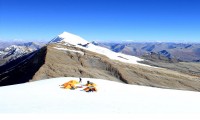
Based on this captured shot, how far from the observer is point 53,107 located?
20312 millimetres

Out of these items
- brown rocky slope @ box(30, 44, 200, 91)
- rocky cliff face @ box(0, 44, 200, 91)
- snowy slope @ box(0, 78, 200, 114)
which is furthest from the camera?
brown rocky slope @ box(30, 44, 200, 91)

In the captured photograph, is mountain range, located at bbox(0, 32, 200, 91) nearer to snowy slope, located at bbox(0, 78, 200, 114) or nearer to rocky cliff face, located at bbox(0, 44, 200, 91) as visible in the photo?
rocky cliff face, located at bbox(0, 44, 200, 91)

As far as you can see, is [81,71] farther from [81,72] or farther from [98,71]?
[98,71]

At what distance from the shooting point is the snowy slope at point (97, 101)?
19.8 meters

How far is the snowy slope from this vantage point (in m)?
19.8

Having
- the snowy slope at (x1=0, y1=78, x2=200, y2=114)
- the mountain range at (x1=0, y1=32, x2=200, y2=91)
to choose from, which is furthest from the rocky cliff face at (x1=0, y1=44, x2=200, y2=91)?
the snowy slope at (x1=0, y1=78, x2=200, y2=114)

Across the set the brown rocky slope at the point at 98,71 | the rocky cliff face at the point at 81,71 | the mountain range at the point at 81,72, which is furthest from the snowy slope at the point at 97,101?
the brown rocky slope at the point at 98,71

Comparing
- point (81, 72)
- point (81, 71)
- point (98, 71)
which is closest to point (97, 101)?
point (81, 72)

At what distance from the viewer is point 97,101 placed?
22625mm

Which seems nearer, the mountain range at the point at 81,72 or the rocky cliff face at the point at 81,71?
the mountain range at the point at 81,72

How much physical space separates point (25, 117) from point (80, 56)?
13821 cm

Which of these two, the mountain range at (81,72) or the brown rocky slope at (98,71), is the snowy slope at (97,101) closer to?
the mountain range at (81,72)

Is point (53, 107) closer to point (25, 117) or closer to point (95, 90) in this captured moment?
point (25, 117)

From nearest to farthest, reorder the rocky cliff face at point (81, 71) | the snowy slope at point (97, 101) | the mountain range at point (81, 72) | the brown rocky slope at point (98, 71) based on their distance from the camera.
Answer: the snowy slope at point (97, 101) < the mountain range at point (81, 72) < the rocky cliff face at point (81, 71) < the brown rocky slope at point (98, 71)
